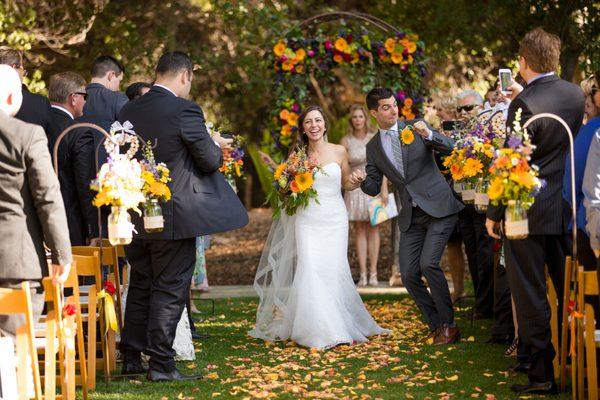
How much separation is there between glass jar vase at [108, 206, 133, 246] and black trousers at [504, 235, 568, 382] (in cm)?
218

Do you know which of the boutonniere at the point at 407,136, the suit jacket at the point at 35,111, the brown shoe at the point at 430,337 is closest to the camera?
the suit jacket at the point at 35,111

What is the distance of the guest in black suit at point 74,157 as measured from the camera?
7.30 metres

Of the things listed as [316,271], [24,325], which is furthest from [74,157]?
[24,325]

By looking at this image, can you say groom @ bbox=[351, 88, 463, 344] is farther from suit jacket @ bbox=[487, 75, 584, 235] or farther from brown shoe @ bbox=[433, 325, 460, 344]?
suit jacket @ bbox=[487, 75, 584, 235]

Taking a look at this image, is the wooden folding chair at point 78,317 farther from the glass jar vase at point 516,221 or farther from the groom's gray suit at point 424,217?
the groom's gray suit at point 424,217

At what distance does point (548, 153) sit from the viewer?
225 inches

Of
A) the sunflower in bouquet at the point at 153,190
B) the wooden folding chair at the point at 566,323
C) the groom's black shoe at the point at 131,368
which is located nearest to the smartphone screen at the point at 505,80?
the wooden folding chair at the point at 566,323

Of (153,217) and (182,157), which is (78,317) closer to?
(153,217)

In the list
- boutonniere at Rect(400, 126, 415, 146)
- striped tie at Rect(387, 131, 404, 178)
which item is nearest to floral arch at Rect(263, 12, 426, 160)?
striped tie at Rect(387, 131, 404, 178)

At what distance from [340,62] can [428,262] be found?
4.22 m

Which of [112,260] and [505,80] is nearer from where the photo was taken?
[505,80]

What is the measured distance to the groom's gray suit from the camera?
25.1ft

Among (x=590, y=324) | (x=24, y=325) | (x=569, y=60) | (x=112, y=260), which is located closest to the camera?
(x=24, y=325)

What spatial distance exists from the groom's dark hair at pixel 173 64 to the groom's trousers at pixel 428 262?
2250mm
